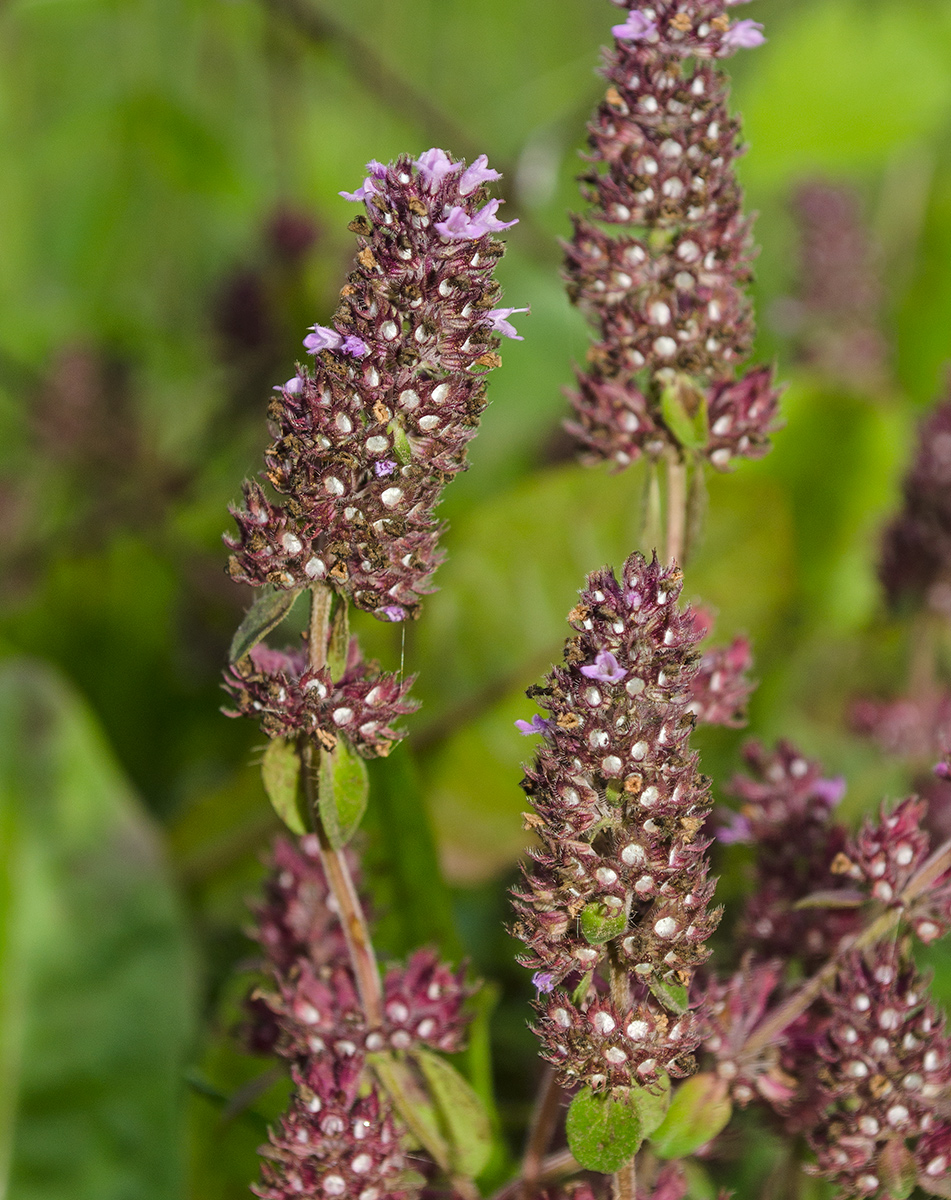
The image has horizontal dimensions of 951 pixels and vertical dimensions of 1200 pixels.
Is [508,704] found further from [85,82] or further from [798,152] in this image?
[85,82]

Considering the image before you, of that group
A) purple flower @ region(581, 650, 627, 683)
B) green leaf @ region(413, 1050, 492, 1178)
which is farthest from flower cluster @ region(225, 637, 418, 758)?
green leaf @ region(413, 1050, 492, 1178)

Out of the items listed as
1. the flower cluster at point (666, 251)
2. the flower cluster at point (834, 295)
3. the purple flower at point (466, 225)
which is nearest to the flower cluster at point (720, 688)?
the flower cluster at point (666, 251)

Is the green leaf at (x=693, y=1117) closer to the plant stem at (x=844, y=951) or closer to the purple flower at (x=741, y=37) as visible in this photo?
the plant stem at (x=844, y=951)

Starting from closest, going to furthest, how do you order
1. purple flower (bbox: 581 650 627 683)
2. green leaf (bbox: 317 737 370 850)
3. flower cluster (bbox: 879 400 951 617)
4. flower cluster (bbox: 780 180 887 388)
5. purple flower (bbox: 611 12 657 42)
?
1. purple flower (bbox: 581 650 627 683)
2. green leaf (bbox: 317 737 370 850)
3. purple flower (bbox: 611 12 657 42)
4. flower cluster (bbox: 879 400 951 617)
5. flower cluster (bbox: 780 180 887 388)

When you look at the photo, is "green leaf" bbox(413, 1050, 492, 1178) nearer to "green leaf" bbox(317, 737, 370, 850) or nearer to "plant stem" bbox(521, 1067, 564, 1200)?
"plant stem" bbox(521, 1067, 564, 1200)

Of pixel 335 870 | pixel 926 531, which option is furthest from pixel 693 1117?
pixel 926 531

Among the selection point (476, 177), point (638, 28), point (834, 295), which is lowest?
point (476, 177)

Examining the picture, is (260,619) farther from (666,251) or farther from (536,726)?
(666,251)

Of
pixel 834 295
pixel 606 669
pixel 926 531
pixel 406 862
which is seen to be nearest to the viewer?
pixel 606 669
